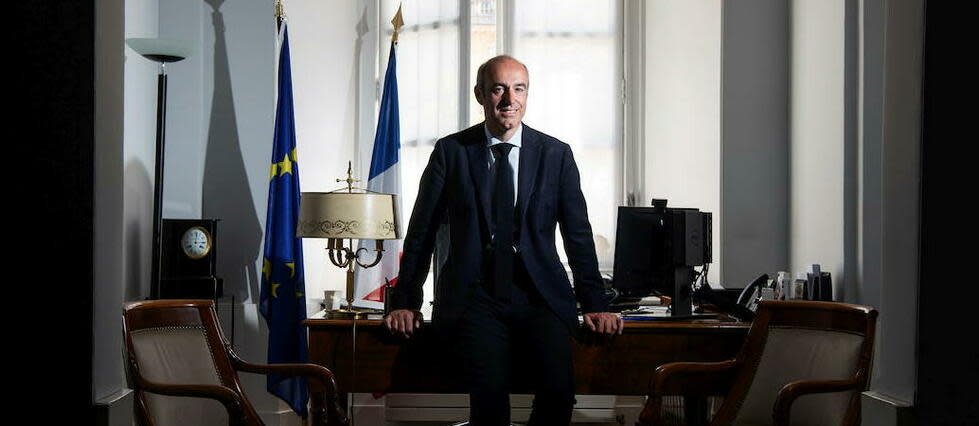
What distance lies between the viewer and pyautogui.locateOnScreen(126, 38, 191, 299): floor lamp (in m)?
3.98

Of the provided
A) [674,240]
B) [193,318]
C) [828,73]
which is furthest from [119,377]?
[828,73]

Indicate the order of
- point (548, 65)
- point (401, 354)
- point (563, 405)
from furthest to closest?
1. point (548, 65)
2. point (401, 354)
3. point (563, 405)

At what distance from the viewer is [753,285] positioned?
387 centimetres

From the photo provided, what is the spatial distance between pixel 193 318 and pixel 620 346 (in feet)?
4.78

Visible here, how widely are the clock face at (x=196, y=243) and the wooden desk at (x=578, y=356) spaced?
1129 millimetres

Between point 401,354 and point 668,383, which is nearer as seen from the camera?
point 668,383

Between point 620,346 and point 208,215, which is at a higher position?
point 208,215

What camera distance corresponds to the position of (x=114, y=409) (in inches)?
66.1

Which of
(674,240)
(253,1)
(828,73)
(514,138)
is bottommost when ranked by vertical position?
(674,240)

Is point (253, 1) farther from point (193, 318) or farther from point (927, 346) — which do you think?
point (927, 346)

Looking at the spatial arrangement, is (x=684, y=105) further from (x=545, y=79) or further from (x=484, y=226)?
(x=484, y=226)

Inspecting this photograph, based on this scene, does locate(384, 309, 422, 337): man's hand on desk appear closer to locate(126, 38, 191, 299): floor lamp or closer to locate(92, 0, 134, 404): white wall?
locate(92, 0, 134, 404): white wall

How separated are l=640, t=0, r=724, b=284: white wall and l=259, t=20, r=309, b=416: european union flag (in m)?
2.05

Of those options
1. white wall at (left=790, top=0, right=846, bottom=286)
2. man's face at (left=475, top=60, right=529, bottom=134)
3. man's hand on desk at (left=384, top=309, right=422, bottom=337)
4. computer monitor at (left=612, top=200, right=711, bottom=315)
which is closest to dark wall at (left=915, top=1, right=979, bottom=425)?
man's face at (left=475, top=60, right=529, bottom=134)
